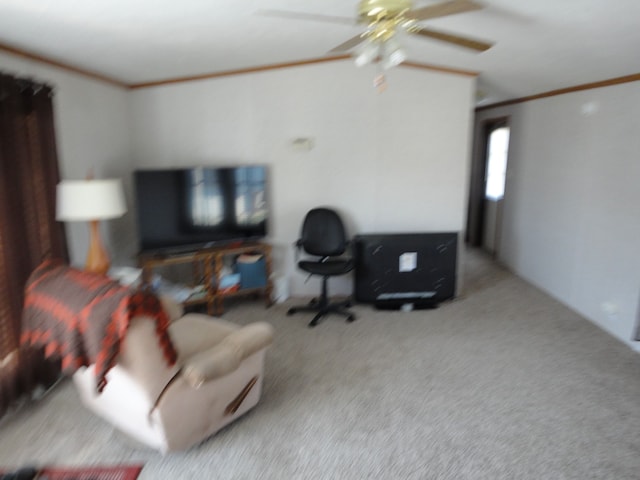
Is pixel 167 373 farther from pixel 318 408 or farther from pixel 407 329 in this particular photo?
pixel 407 329

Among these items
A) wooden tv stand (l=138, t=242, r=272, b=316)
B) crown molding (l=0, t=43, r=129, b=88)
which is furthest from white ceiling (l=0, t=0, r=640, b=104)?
wooden tv stand (l=138, t=242, r=272, b=316)

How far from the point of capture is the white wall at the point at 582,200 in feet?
10.9

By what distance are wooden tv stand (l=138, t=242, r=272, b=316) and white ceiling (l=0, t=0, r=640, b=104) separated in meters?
1.58

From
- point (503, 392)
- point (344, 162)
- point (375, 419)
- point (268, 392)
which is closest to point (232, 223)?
point (344, 162)

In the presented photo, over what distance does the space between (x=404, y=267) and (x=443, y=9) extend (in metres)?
2.54

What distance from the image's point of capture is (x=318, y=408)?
8.29ft

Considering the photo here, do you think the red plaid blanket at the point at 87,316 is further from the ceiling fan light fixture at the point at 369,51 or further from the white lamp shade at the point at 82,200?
the ceiling fan light fixture at the point at 369,51

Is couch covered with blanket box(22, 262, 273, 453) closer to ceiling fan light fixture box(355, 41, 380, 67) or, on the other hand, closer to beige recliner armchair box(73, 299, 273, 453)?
beige recliner armchair box(73, 299, 273, 453)

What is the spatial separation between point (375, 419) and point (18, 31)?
2947 millimetres

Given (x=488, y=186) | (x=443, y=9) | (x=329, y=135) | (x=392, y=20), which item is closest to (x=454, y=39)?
(x=443, y=9)

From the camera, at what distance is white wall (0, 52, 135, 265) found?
2908mm

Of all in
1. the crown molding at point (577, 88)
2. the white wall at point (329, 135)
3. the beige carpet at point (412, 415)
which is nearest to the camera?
the beige carpet at point (412, 415)

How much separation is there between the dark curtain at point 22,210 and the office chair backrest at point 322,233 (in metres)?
2.02

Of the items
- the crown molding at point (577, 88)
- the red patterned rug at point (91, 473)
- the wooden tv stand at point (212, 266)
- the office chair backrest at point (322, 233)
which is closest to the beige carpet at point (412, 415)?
the red patterned rug at point (91, 473)
